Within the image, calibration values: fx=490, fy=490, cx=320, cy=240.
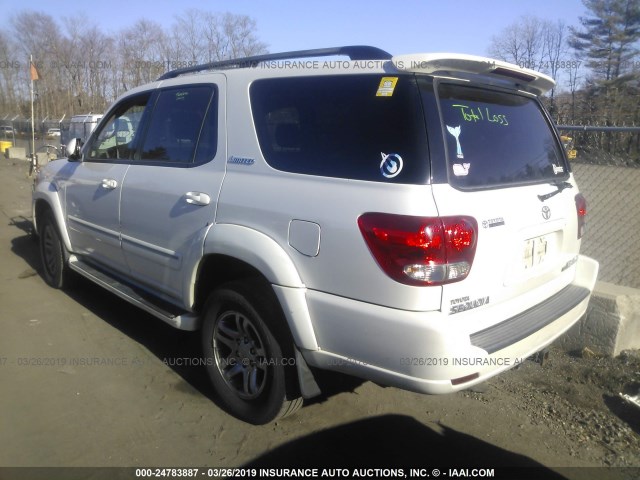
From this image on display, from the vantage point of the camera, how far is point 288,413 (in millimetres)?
2885

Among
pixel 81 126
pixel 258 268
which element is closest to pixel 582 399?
pixel 258 268

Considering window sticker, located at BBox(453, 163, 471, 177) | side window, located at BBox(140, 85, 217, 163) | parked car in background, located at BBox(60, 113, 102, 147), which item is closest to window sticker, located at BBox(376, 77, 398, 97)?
window sticker, located at BBox(453, 163, 471, 177)

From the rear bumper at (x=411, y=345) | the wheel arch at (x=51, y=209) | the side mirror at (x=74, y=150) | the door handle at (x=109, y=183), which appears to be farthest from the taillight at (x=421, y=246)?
the wheel arch at (x=51, y=209)

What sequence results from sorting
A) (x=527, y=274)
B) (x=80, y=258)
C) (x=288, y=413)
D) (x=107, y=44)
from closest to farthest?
(x=527, y=274) → (x=288, y=413) → (x=80, y=258) → (x=107, y=44)

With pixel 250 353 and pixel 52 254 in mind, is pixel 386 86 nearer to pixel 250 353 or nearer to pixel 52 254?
pixel 250 353

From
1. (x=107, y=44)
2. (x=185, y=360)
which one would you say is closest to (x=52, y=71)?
(x=107, y=44)

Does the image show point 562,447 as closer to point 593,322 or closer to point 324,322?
→ point 593,322

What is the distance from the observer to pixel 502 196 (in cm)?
246

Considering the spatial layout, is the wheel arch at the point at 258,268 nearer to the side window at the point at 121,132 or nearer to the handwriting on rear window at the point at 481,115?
the handwriting on rear window at the point at 481,115

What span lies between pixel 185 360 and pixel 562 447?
2.70m

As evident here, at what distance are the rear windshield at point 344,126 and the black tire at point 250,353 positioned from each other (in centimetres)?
81

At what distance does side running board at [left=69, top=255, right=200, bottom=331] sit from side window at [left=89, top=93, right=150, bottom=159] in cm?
103

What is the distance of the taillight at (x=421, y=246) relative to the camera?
216cm

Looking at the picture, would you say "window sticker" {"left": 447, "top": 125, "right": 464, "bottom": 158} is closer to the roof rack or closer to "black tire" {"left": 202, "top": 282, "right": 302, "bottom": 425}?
the roof rack
